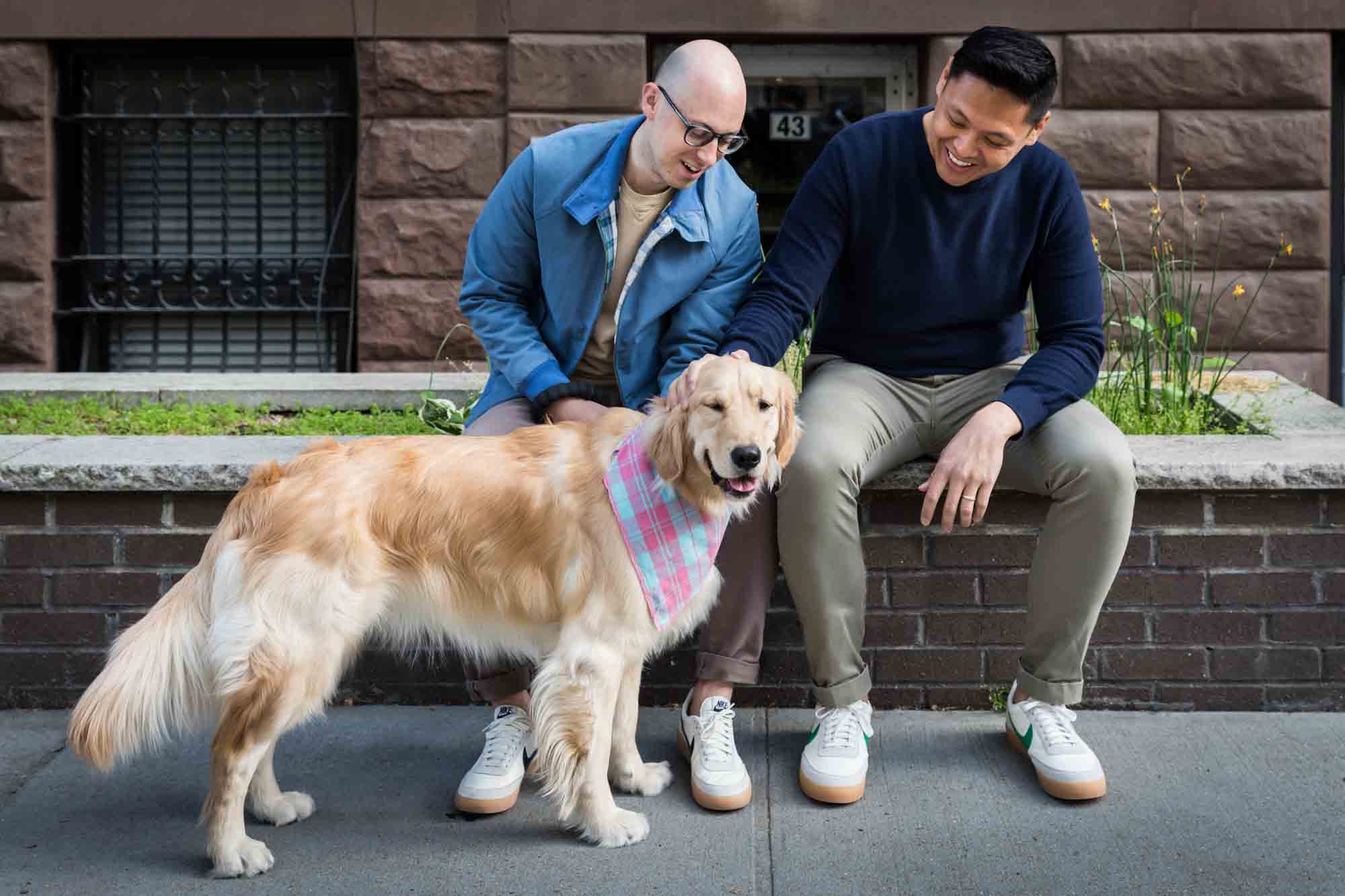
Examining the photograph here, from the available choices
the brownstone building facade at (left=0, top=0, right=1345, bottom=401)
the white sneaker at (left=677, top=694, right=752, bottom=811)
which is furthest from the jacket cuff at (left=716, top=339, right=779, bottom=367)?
the brownstone building facade at (left=0, top=0, right=1345, bottom=401)

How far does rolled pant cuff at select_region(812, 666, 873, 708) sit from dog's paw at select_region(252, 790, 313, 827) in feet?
4.18

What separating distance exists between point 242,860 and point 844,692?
145cm

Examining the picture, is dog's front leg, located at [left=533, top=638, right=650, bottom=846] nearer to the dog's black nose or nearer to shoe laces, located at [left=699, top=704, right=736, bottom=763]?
shoe laces, located at [left=699, top=704, right=736, bottom=763]

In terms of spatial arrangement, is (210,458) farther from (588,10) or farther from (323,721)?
(588,10)

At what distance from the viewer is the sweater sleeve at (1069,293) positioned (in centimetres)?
339

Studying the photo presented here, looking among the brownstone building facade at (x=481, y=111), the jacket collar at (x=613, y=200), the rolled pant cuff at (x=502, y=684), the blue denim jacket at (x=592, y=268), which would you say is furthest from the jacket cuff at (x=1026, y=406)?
the brownstone building facade at (x=481, y=111)

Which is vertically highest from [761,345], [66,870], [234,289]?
[234,289]

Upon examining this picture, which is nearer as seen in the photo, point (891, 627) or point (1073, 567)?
point (1073, 567)

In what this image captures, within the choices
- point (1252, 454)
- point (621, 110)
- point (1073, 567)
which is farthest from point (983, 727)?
point (621, 110)

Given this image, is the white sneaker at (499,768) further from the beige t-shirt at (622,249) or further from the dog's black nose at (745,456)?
the beige t-shirt at (622,249)

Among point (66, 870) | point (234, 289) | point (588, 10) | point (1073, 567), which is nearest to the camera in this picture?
point (66, 870)

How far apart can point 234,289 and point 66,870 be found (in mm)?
4889

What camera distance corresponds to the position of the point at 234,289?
Answer: 7.25 m

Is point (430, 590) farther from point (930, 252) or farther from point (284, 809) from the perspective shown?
point (930, 252)
